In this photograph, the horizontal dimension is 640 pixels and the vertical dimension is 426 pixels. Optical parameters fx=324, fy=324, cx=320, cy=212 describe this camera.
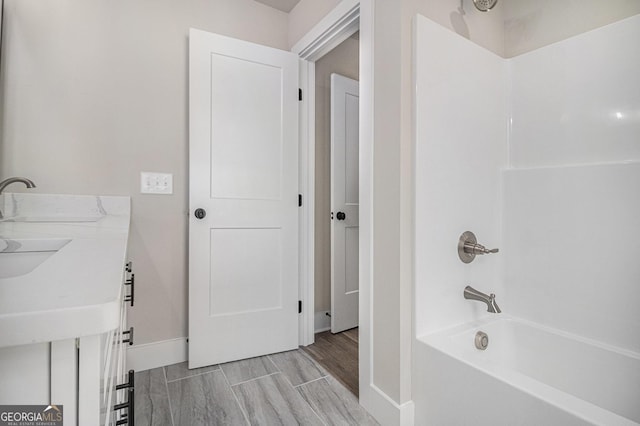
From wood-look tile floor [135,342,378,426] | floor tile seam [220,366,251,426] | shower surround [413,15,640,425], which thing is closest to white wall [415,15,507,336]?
shower surround [413,15,640,425]

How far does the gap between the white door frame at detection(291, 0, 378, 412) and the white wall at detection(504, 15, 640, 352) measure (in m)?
0.86

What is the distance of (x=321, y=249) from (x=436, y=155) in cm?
134

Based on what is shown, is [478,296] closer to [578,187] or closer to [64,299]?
[578,187]

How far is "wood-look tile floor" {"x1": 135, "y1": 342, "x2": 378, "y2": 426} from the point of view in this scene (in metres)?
1.46

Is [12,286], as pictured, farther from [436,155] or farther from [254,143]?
[254,143]

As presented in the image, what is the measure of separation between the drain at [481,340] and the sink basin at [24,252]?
1593 mm

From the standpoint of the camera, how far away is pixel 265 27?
2.30 m

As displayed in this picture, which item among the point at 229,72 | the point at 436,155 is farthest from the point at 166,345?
the point at 436,155

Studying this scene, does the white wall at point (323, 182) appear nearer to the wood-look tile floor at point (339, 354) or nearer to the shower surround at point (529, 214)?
the wood-look tile floor at point (339, 354)

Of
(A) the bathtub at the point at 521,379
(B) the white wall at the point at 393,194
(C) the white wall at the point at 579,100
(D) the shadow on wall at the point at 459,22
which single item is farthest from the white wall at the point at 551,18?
(A) the bathtub at the point at 521,379

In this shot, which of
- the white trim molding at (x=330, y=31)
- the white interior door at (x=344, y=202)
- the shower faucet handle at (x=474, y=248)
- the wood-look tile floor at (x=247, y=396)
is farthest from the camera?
the white interior door at (x=344, y=202)

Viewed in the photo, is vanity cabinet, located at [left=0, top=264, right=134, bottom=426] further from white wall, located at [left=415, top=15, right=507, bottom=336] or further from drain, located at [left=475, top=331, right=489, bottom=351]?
drain, located at [left=475, top=331, right=489, bottom=351]

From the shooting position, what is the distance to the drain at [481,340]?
4.85 ft

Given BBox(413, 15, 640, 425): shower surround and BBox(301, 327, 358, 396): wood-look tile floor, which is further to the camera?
BBox(301, 327, 358, 396): wood-look tile floor
